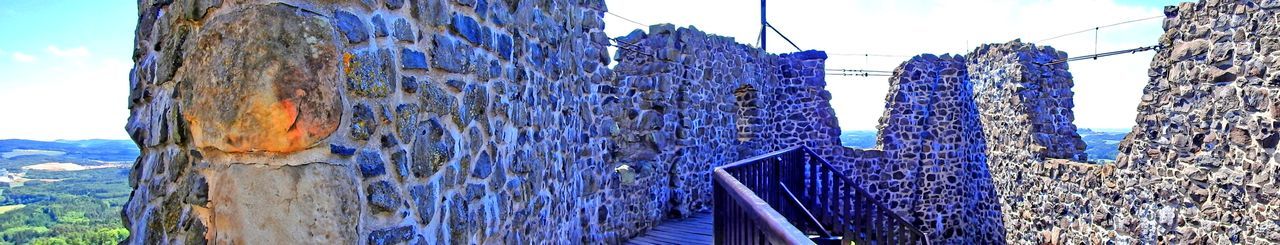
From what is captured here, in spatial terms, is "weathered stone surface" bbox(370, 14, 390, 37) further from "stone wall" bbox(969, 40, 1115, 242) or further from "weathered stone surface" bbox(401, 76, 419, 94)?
"stone wall" bbox(969, 40, 1115, 242)

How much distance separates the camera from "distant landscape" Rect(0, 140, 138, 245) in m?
14.0

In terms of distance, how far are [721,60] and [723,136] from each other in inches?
37.7

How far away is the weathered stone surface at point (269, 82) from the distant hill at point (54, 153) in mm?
18455

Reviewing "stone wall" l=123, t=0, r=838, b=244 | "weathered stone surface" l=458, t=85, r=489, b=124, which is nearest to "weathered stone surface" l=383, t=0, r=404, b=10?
"stone wall" l=123, t=0, r=838, b=244

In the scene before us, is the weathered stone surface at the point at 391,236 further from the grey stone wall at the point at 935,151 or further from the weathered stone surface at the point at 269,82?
the grey stone wall at the point at 935,151

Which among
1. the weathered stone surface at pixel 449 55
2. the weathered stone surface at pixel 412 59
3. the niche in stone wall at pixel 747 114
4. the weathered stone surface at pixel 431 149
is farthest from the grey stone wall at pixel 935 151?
the weathered stone surface at pixel 412 59

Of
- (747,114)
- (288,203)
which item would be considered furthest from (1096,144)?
(288,203)

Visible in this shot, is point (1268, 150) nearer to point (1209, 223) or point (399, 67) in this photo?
point (1209, 223)

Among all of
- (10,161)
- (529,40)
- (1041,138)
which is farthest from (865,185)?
(10,161)

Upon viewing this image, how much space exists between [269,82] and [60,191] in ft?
77.4

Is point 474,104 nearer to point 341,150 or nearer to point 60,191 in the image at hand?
point 341,150

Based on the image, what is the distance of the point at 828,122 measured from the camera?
12484 mm

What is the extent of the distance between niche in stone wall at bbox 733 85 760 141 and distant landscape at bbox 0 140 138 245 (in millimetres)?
9780

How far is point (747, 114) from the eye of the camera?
11078mm
